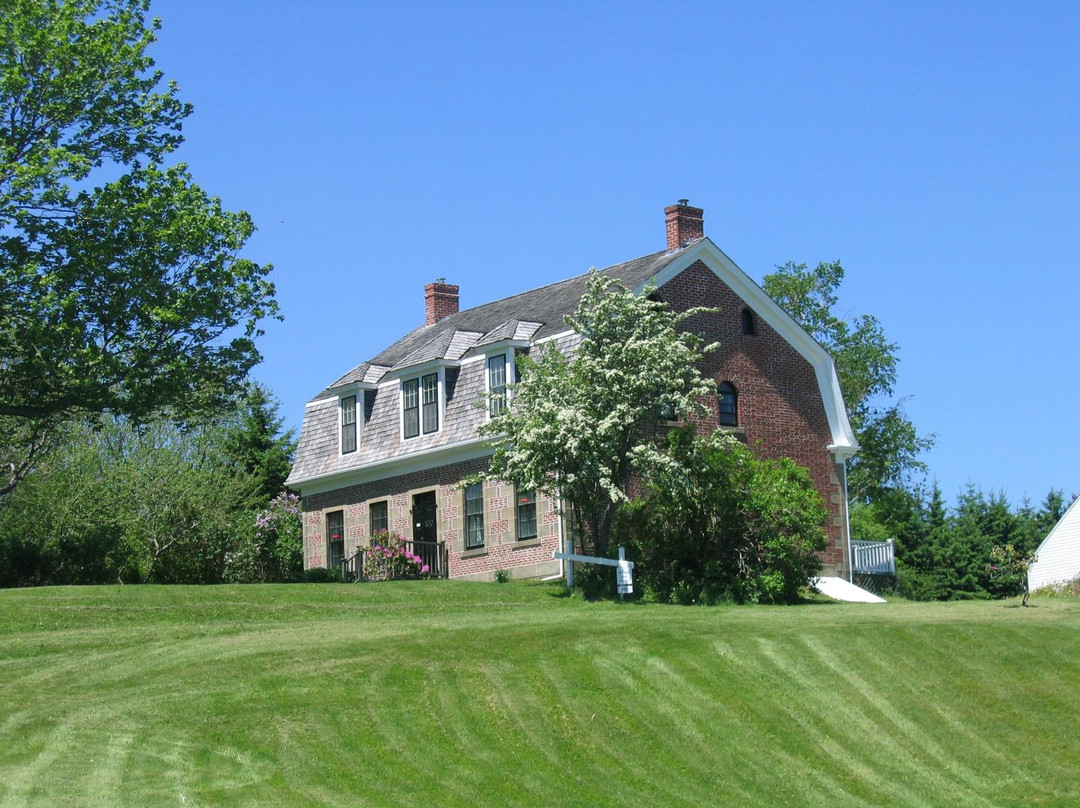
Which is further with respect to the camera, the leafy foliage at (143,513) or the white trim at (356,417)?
the white trim at (356,417)

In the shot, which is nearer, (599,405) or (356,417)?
(599,405)

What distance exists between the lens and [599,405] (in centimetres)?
2873

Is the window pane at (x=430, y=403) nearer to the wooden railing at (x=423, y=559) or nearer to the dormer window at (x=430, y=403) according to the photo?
the dormer window at (x=430, y=403)

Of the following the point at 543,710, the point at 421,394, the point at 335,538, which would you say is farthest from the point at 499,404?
Answer: the point at 543,710

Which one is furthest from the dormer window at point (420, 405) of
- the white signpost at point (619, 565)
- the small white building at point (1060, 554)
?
the small white building at point (1060, 554)

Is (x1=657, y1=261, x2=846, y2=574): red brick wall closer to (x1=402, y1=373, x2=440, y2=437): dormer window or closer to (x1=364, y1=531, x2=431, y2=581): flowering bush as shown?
(x1=402, y1=373, x2=440, y2=437): dormer window

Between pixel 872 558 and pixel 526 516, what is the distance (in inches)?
355

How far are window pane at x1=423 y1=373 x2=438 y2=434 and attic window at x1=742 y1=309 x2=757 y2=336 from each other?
7.45 m

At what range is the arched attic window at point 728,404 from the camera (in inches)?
1325

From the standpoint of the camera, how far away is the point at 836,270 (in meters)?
50.0

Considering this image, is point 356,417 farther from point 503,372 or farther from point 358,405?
point 503,372

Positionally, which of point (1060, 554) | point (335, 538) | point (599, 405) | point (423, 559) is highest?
point (599, 405)

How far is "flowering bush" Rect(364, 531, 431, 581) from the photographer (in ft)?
112

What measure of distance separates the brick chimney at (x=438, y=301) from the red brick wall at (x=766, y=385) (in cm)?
1085
